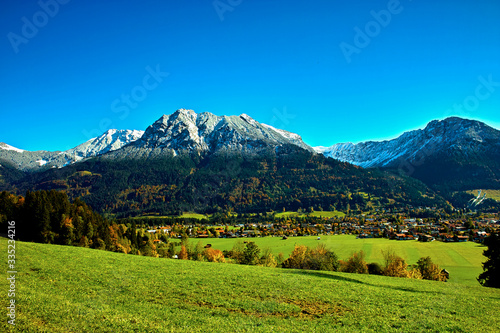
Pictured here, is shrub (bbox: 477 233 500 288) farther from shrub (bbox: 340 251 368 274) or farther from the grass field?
shrub (bbox: 340 251 368 274)

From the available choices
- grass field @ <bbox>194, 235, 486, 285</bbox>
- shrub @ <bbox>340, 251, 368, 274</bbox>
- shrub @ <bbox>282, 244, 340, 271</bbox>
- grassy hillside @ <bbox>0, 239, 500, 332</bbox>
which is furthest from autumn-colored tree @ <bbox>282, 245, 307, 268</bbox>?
grassy hillside @ <bbox>0, 239, 500, 332</bbox>

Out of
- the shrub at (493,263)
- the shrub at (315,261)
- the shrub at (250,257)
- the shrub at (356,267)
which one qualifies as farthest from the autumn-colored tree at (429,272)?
the shrub at (250,257)

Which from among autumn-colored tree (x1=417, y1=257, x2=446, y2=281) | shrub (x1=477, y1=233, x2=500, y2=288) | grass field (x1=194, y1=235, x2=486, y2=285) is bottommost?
grass field (x1=194, y1=235, x2=486, y2=285)

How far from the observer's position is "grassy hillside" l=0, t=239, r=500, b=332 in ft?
57.5

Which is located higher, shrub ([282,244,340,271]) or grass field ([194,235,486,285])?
shrub ([282,244,340,271])

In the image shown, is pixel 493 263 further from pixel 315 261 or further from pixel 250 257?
pixel 250 257

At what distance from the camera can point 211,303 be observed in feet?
75.8

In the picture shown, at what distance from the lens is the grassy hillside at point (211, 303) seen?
17516 millimetres

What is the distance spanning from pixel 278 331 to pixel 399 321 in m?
10.5

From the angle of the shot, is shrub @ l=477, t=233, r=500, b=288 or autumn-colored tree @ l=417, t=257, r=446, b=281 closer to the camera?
shrub @ l=477, t=233, r=500, b=288

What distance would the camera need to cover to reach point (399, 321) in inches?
837

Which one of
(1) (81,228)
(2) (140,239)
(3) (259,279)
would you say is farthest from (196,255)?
(3) (259,279)

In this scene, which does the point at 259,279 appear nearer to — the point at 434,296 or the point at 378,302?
the point at 378,302

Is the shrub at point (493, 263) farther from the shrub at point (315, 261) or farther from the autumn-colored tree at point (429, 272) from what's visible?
the shrub at point (315, 261)
